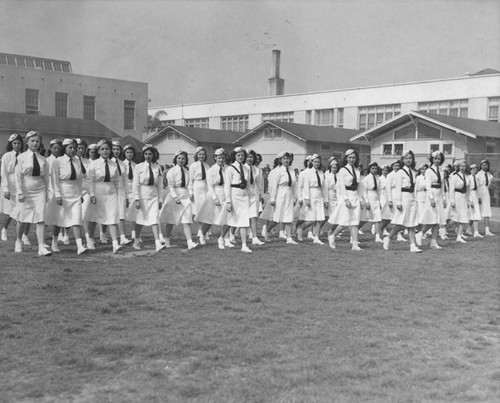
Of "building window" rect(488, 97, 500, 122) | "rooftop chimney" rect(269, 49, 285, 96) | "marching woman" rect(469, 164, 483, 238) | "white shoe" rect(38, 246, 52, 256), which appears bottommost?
"white shoe" rect(38, 246, 52, 256)

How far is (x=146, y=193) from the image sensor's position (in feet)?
38.5

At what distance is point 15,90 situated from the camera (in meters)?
49.3

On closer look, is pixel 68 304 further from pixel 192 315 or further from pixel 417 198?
pixel 417 198

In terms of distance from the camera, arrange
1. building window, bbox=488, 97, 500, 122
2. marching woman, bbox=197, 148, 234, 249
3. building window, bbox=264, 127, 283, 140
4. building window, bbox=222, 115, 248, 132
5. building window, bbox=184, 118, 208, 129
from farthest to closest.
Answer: building window, bbox=184, 118, 208, 129 → building window, bbox=222, 115, 248, 132 → building window, bbox=488, 97, 500, 122 → building window, bbox=264, 127, 283, 140 → marching woman, bbox=197, 148, 234, 249

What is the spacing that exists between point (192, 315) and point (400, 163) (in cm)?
836

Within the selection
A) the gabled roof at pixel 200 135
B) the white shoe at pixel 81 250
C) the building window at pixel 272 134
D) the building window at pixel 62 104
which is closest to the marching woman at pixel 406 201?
the white shoe at pixel 81 250

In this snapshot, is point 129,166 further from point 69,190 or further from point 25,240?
point 25,240

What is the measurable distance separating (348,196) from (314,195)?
152 centimetres

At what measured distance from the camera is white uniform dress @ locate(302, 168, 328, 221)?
13945 mm

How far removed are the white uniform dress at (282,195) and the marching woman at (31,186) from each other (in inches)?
207

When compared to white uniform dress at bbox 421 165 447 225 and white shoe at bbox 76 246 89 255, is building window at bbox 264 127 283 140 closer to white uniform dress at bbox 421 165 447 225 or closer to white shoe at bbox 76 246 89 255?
white uniform dress at bbox 421 165 447 225

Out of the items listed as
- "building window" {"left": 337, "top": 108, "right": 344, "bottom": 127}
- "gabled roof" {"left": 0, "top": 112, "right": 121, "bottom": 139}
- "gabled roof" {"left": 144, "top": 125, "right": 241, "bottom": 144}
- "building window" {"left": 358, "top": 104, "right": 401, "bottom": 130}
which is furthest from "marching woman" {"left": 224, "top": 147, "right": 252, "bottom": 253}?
"building window" {"left": 337, "top": 108, "right": 344, "bottom": 127}

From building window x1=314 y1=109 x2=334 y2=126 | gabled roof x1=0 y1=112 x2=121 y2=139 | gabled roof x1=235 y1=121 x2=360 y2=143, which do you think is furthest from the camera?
building window x1=314 y1=109 x2=334 y2=126

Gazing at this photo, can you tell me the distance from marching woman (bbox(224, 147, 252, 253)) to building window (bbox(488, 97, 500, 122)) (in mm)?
38435
